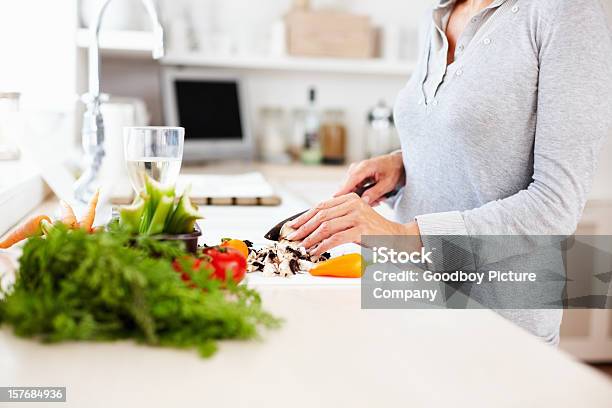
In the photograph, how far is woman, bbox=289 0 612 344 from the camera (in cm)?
105

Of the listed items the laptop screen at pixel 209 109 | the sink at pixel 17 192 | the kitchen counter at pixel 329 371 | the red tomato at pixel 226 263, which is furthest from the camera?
the laptop screen at pixel 209 109

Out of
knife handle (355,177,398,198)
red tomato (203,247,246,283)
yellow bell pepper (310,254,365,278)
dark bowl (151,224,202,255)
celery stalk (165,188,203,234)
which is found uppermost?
celery stalk (165,188,203,234)

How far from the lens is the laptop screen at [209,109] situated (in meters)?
2.86

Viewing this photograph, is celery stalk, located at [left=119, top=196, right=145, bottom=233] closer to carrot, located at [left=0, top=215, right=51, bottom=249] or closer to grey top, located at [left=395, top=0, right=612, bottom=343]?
carrot, located at [left=0, top=215, right=51, bottom=249]

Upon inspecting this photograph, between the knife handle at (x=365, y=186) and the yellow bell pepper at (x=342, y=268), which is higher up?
the knife handle at (x=365, y=186)

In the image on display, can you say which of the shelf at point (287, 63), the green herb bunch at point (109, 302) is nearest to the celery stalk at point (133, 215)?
the green herb bunch at point (109, 302)

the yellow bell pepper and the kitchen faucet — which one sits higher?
the kitchen faucet

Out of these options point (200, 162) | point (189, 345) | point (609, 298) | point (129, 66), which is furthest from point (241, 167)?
point (189, 345)

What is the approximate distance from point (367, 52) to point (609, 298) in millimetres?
1360

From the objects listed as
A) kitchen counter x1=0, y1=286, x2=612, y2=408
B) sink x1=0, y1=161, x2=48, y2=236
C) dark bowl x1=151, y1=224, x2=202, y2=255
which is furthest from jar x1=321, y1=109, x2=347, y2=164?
kitchen counter x1=0, y1=286, x2=612, y2=408

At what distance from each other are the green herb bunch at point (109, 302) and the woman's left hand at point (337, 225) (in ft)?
1.16

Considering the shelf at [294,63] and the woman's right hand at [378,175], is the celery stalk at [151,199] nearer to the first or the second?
the woman's right hand at [378,175]

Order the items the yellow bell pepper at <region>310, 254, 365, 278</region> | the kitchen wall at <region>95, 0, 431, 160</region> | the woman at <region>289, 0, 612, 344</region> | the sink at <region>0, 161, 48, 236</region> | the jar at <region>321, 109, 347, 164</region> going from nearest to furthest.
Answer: the yellow bell pepper at <region>310, 254, 365, 278</region>, the woman at <region>289, 0, 612, 344</region>, the sink at <region>0, 161, 48, 236</region>, the kitchen wall at <region>95, 0, 431, 160</region>, the jar at <region>321, 109, 347, 164</region>

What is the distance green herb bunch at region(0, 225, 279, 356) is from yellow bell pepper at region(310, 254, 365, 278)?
0.27m
